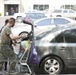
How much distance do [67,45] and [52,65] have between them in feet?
2.40

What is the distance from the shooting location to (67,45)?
27.9 feet

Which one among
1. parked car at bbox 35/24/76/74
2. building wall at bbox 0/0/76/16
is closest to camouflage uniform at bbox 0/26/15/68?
parked car at bbox 35/24/76/74

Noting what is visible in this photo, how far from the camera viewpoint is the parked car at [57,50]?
852 centimetres

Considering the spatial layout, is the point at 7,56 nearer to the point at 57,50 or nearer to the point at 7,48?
the point at 7,48

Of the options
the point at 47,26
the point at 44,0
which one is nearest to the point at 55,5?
the point at 44,0

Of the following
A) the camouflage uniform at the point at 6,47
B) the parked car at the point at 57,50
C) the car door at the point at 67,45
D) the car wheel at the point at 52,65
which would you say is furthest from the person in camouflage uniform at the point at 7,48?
the car door at the point at 67,45

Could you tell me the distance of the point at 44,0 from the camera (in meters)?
62.1

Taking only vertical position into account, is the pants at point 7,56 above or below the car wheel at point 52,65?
above

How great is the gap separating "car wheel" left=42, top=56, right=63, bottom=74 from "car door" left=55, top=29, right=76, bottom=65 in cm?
25

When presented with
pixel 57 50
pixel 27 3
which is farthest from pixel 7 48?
pixel 27 3

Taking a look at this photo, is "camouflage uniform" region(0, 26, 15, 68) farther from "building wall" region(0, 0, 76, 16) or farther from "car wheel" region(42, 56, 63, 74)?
"building wall" region(0, 0, 76, 16)

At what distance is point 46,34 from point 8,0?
54.4 metres

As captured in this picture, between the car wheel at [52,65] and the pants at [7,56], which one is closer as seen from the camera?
the pants at [7,56]

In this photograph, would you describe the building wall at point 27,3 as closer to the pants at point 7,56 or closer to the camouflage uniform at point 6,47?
the camouflage uniform at point 6,47
